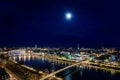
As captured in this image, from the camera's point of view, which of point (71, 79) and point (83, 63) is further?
point (83, 63)

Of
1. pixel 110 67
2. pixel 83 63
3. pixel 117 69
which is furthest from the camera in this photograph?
pixel 83 63

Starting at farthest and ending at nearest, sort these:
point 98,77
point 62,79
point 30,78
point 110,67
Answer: point 110,67
point 98,77
point 62,79
point 30,78

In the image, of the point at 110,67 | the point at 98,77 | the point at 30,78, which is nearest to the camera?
the point at 30,78

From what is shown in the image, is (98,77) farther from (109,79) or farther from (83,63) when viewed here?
(83,63)

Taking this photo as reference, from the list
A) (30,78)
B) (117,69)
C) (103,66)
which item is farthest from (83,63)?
(30,78)

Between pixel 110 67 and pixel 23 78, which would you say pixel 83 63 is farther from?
pixel 23 78

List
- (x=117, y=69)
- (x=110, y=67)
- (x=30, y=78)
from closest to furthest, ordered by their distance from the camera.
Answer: (x=30, y=78), (x=117, y=69), (x=110, y=67)

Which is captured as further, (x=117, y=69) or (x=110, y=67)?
(x=110, y=67)

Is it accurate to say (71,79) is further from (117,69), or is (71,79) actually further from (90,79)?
(117,69)

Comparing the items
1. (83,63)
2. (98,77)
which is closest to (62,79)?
(98,77)
